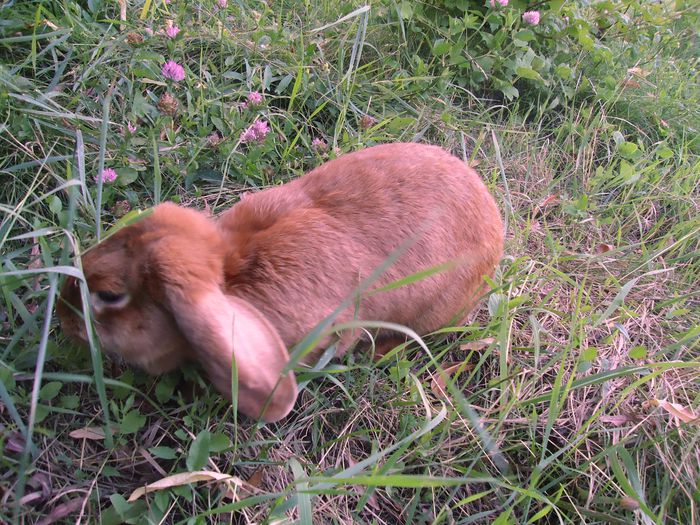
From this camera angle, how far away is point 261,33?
3146mm

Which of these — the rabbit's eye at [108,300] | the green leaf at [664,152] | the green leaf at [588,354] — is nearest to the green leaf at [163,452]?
the rabbit's eye at [108,300]

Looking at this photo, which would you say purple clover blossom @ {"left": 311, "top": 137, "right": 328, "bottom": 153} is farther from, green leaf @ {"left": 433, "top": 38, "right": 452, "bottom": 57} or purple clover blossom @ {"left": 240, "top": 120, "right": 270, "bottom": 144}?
green leaf @ {"left": 433, "top": 38, "right": 452, "bottom": 57}

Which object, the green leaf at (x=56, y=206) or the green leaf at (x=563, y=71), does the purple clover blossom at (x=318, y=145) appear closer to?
the green leaf at (x=56, y=206)

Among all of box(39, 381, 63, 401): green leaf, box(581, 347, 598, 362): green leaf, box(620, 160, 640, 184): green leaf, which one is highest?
box(39, 381, 63, 401): green leaf

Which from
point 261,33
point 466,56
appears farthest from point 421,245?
point 466,56

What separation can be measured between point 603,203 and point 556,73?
36.9 inches

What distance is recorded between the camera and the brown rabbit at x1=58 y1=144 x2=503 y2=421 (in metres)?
1.79

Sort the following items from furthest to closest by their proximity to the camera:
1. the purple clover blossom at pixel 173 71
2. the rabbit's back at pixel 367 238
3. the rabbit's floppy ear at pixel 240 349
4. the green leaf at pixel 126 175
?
the purple clover blossom at pixel 173 71
the green leaf at pixel 126 175
the rabbit's back at pixel 367 238
the rabbit's floppy ear at pixel 240 349

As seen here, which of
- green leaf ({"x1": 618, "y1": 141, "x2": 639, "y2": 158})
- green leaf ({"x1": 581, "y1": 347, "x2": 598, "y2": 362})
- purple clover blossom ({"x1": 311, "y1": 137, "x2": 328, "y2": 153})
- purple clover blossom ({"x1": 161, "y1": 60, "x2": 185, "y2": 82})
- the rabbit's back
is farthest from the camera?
green leaf ({"x1": 618, "y1": 141, "x2": 639, "y2": 158})

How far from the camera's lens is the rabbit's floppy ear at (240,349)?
1715 mm

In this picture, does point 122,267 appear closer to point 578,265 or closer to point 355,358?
point 355,358

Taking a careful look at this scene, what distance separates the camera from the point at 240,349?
1730 millimetres

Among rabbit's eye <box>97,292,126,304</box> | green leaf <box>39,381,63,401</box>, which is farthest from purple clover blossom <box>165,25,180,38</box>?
green leaf <box>39,381,63,401</box>

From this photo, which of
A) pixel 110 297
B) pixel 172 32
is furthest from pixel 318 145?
pixel 110 297
